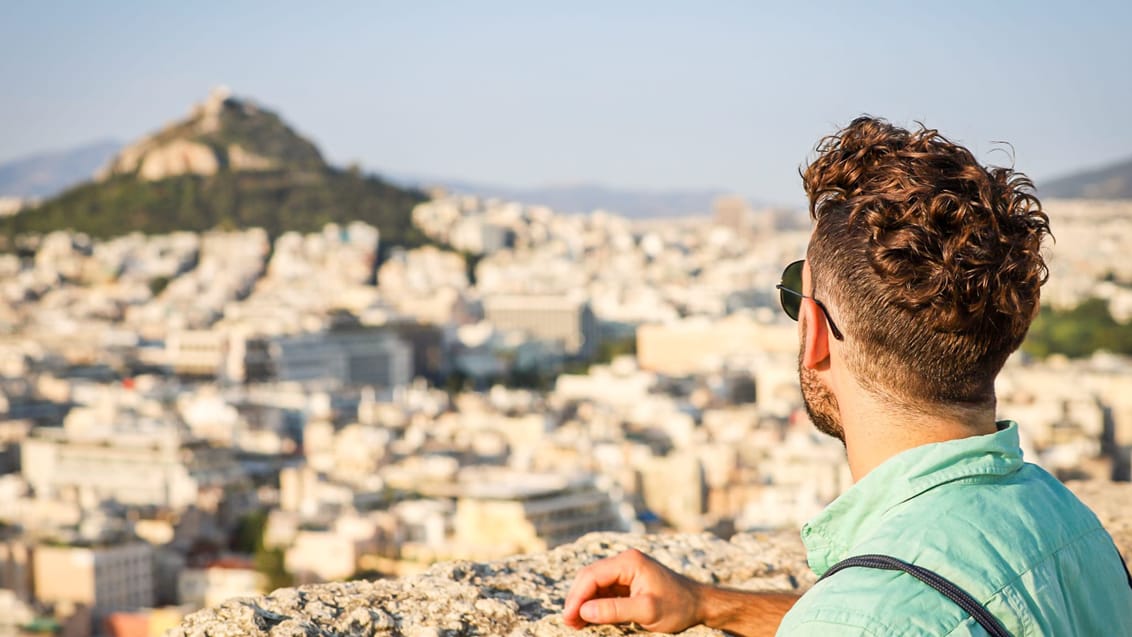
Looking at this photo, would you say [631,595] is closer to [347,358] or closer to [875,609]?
[875,609]

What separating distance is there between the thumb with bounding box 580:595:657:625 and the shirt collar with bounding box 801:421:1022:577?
314 mm

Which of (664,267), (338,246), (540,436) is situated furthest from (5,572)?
(664,267)

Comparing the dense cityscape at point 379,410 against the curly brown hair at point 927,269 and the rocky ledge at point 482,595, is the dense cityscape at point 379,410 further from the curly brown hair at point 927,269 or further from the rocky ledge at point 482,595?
the curly brown hair at point 927,269


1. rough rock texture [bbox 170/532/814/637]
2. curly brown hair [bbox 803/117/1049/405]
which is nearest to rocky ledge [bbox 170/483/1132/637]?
rough rock texture [bbox 170/532/814/637]

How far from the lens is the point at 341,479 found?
806 inches

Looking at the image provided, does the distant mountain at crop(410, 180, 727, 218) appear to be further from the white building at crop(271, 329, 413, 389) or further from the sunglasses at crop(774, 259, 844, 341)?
the sunglasses at crop(774, 259, 844, 341)

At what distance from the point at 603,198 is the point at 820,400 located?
159 metres

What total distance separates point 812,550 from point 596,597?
1.08ft

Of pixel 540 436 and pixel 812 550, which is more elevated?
pixel 812 550

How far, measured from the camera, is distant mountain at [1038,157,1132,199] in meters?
113

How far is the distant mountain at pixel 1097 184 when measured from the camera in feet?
371

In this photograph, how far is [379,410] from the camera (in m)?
27.9

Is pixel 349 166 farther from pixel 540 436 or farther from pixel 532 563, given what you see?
pixel 532 563

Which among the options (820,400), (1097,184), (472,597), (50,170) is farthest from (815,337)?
(50,170)
